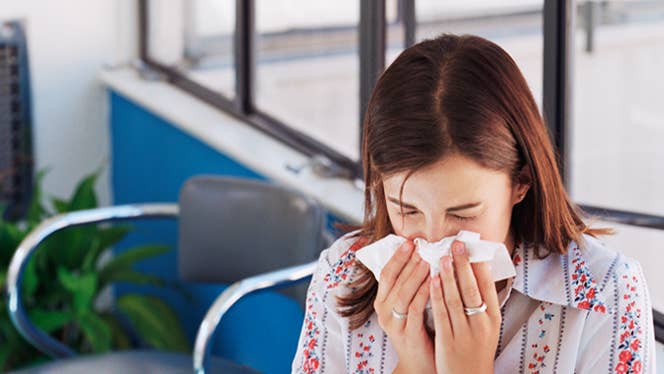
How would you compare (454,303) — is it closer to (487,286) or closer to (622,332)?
(487,286)

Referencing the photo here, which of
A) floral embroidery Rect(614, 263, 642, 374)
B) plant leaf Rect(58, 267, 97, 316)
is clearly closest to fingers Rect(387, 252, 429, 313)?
floral embroidery Rect(614, 263, 642, 374)

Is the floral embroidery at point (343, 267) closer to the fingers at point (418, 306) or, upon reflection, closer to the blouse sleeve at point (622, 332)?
the fingers at point (418, 306)

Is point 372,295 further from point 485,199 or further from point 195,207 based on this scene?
point 195,207

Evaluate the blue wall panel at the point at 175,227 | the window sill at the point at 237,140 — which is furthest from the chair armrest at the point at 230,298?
the blue wall panel at the point at 175,227

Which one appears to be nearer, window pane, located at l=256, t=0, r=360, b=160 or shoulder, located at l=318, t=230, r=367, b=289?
shoulder, located at l=318, t=230, r=367, b=289

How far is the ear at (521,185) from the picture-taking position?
127cm

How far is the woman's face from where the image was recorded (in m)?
1.22

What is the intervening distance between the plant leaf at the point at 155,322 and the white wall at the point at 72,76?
0.60 metres

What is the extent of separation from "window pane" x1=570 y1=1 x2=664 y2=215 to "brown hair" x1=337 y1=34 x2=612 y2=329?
357 mm

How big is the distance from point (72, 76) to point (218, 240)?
4.60ft

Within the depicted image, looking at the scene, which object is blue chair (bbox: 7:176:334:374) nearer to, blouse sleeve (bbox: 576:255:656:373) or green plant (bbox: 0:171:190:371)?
green plant (bbox: 0:171:190:371)

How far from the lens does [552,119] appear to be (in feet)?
5.69

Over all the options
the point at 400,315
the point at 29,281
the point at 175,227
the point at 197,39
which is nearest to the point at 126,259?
the point at 175,227

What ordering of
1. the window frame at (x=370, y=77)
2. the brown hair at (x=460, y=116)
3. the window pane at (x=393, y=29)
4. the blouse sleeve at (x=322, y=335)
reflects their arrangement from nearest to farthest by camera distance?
1. the brown hair at (x=460, y=116)
2. the blouse sleeve at (x=322, y=335)
3. the window frame at (x=370, y=77)
4. the window pane at (x=393, y=29)
